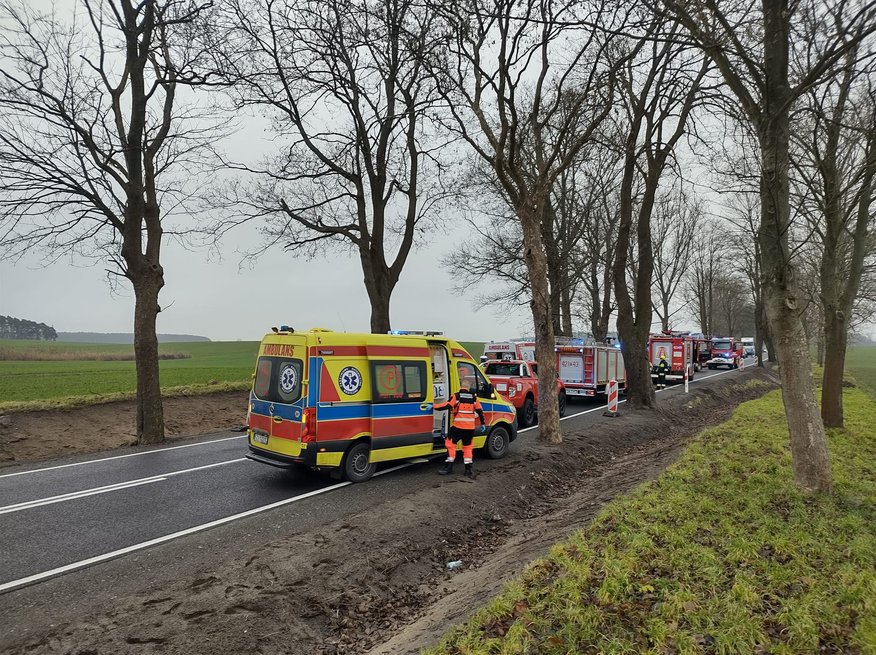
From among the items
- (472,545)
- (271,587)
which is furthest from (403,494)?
(271,587)

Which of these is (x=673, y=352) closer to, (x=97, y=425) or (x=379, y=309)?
(x=379, y=309)

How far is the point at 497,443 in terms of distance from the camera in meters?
10.8

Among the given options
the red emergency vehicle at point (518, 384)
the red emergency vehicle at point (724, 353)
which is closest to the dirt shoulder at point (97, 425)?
the red emergency vehicle at point (518, 384)

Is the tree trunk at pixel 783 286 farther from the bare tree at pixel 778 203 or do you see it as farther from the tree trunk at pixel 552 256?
the tree trunk at pixel 552 256

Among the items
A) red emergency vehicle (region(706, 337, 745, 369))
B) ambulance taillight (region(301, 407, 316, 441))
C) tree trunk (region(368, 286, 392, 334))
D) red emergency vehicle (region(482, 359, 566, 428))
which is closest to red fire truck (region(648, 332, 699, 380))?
red emergency vehicle (region(482, 359, 566, 428))

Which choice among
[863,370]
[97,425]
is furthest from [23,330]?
[863,370]

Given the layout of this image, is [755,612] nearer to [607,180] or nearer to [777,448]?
[777,448]

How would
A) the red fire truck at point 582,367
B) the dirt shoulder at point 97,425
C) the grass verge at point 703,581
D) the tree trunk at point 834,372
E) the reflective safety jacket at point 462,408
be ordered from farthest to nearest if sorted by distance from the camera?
the red fire truck at point 582,367 < the dirt shoulder at point 97,425 < the tree trunk at point 834,372 < the reflective safety jacket at point 462,408 < the grass verge at point 703,581

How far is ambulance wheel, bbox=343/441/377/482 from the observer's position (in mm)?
8478

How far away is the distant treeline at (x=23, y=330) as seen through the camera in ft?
242

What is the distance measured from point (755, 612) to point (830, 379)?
1099 centimetres

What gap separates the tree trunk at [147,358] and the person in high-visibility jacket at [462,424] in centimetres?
785

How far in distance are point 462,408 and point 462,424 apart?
0.94ft

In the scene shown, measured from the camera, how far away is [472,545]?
270 inches
